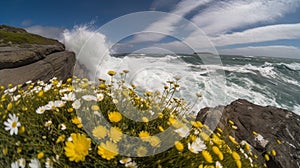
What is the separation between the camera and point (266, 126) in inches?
180

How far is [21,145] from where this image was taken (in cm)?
122

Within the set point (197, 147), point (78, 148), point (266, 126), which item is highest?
point (78, 148)

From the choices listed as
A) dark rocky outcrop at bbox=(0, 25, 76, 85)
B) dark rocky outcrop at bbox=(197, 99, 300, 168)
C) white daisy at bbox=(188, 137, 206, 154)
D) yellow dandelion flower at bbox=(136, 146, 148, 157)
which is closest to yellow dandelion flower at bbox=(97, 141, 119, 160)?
yellow dandelion flower at bbox=(136, 146, 148, 157)

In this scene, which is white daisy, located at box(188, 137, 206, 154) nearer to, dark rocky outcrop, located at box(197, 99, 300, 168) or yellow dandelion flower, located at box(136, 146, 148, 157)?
yellow dandelion flower, located at box(136, 146, 148, 157)

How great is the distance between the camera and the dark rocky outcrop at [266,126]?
3.63 meters

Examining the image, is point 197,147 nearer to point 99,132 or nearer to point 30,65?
point 99,132

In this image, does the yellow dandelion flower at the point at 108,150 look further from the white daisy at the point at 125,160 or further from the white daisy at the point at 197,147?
the white daisy at the point at 197,147

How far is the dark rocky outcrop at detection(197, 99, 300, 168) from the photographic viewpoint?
363 centimetres

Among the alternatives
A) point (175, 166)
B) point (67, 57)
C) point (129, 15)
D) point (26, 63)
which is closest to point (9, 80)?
point (26, 63)

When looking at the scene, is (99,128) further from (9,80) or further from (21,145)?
(9,80)

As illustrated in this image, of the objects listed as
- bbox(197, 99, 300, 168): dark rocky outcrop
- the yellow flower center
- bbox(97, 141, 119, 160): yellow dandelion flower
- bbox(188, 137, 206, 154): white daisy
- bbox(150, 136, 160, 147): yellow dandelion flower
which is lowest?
bbox(197, 99, 300, 168): dark rocky outcrop

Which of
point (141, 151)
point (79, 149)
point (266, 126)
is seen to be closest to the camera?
point (79, 149)

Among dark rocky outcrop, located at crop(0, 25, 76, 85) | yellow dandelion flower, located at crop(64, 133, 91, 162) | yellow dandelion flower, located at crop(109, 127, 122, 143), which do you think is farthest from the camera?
dark rocky outcrop, located at crop(0, 25, 76, 85)

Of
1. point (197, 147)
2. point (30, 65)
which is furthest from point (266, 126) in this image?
point (30, 65)
